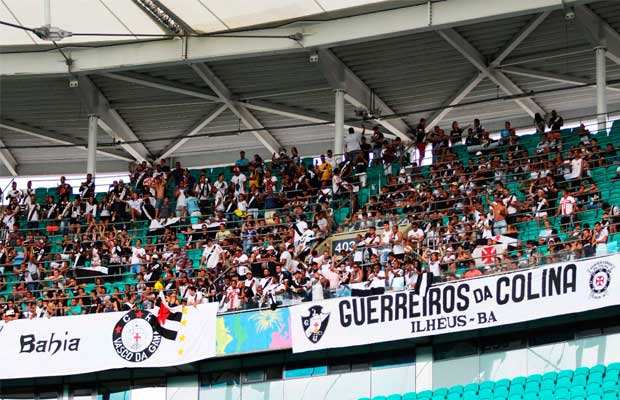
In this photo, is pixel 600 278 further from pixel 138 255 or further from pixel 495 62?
pixel 138 255

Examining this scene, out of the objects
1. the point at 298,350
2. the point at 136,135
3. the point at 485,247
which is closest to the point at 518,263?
the point at 485,247

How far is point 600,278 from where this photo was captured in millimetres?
26406

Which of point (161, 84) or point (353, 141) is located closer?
point (353, 141)

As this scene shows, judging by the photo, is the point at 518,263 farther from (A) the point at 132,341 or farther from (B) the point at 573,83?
(B) the point at 573,83

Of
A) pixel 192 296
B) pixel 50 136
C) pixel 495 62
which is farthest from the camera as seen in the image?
pixel 50 136

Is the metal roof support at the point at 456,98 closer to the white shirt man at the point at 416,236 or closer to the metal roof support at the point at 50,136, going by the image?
the white shirt man at the point at 416,236

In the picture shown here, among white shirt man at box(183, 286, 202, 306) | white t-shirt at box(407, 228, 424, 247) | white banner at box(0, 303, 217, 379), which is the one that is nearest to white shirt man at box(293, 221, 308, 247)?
white shirt man at box(183, 286, 202, 306)

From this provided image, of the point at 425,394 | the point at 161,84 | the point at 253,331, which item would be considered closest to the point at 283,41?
the point at 161,84

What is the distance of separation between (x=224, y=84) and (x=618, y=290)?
15.5m

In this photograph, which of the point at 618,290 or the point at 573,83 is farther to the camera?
the point at 573,83

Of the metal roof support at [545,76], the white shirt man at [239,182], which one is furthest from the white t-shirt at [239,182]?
the metal roof support at [545,76]

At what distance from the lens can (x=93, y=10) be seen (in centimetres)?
3438

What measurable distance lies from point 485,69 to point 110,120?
10753 millimetres

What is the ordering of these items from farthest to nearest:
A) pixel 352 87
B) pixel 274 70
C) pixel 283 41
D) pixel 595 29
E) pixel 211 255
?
pixel 274 70 → pixel 352 87 → pixel 283 41 → pixel 595 29 → pixel 211 255
